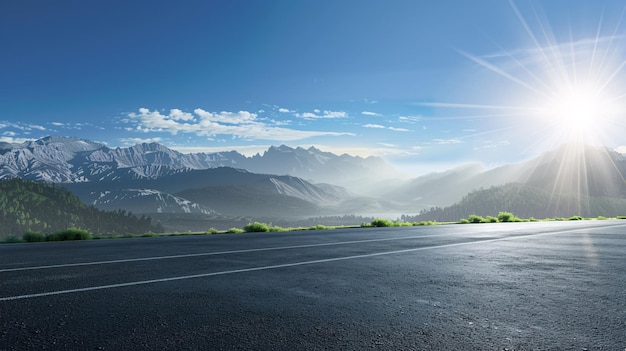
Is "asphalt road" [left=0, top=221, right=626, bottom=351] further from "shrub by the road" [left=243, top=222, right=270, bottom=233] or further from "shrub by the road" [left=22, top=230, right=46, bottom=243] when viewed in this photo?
"shrub by the road" [left=243, top=222, right=270, bottom=233]

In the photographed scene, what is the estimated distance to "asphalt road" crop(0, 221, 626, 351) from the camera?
3676mm

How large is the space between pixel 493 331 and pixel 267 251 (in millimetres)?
7753

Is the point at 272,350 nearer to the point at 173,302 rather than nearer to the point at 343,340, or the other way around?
the point at 343,340

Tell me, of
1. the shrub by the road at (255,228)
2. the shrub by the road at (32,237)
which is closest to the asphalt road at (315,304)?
the shrub by the road at (32,237)

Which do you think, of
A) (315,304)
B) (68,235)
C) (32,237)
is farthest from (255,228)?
(315,304)

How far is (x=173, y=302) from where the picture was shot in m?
5.14

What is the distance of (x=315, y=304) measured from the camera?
5020mm

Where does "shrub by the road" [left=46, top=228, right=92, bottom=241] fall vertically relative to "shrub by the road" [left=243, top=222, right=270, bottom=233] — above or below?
below

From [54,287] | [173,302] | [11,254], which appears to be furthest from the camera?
[11,254]

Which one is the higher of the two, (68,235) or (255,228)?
(255,228)

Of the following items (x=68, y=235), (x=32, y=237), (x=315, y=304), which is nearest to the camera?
(x=315, y=304)

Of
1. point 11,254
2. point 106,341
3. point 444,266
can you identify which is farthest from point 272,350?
point 11,254

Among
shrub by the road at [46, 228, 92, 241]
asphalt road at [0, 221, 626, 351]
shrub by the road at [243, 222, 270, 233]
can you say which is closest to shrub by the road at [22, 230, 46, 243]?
shrub by the road at [46, 228, 92, 241]

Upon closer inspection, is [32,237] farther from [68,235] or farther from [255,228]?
[255,228]
